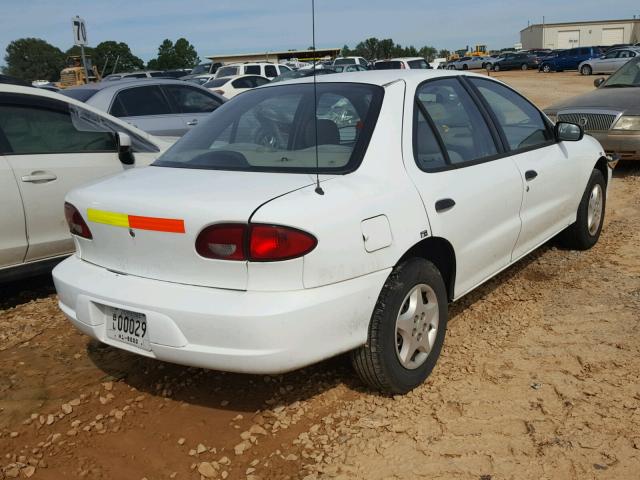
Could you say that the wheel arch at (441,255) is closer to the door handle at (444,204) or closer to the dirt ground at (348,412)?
the door handle at (444,204)

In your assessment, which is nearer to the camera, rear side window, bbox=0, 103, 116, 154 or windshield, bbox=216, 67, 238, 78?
rear side window, bbox=0, 103, 116, 154

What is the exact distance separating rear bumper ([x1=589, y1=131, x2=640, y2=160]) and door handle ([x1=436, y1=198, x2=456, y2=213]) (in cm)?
574

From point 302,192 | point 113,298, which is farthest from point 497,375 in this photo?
point 113,298

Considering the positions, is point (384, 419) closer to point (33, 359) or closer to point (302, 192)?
point (302, 192)

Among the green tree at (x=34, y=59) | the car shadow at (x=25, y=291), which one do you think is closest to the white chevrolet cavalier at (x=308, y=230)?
the car shadow at (x=25, y=291)

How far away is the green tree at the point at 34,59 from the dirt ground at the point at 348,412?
9641 centimetres

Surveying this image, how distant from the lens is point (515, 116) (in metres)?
4.40

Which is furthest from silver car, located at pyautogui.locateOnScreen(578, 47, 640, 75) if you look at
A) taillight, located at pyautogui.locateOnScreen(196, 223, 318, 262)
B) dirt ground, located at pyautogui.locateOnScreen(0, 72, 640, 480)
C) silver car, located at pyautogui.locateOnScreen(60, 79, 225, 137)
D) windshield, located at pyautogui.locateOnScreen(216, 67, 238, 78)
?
taillight, located at pyautogui.locateOnScreen(196, 223, 318, 262)

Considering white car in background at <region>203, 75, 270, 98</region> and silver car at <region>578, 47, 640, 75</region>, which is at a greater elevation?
silver car at <region>578, 47, 640, 75</region>

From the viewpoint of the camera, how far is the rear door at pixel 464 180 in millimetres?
3203

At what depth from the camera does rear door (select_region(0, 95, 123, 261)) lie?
4430mm

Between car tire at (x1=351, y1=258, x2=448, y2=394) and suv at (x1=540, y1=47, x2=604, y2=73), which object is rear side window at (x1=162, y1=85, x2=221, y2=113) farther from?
suv at (x1=540, y1=47, x2=604, y2=73)

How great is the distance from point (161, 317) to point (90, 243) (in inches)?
27.0

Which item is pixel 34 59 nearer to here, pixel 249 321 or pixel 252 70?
pixel 252 70
